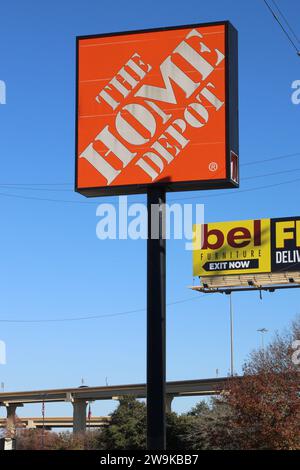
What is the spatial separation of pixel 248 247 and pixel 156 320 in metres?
63.9

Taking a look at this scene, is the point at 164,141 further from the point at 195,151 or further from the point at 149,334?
the point at 149,334

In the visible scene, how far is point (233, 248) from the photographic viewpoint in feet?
271

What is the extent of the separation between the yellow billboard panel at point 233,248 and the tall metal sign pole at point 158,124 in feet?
197

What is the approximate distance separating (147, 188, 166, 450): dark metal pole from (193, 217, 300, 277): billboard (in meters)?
60.1

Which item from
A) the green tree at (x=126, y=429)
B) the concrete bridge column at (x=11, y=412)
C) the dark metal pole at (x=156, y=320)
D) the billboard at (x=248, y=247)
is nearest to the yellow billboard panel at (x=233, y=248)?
the billboard at (x=248, y=247)

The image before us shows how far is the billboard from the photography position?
259 ft

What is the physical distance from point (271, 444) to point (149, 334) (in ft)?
84.3

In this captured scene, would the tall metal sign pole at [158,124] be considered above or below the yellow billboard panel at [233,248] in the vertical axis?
below

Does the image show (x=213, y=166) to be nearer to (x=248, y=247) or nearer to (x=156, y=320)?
(x=156, y=320)

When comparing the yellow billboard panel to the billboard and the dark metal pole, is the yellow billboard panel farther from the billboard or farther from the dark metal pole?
the dark metal pole

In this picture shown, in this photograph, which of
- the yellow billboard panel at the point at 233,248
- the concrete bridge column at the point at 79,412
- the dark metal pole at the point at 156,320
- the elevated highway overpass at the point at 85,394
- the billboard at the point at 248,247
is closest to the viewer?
Answer: the dark metal pole at the point at 156,320

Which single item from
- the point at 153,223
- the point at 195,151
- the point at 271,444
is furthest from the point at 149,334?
the point at 271,444

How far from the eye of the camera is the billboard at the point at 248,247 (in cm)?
7906

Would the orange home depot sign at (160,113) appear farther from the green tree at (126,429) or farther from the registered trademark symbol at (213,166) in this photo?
the green tree at (126,429)
